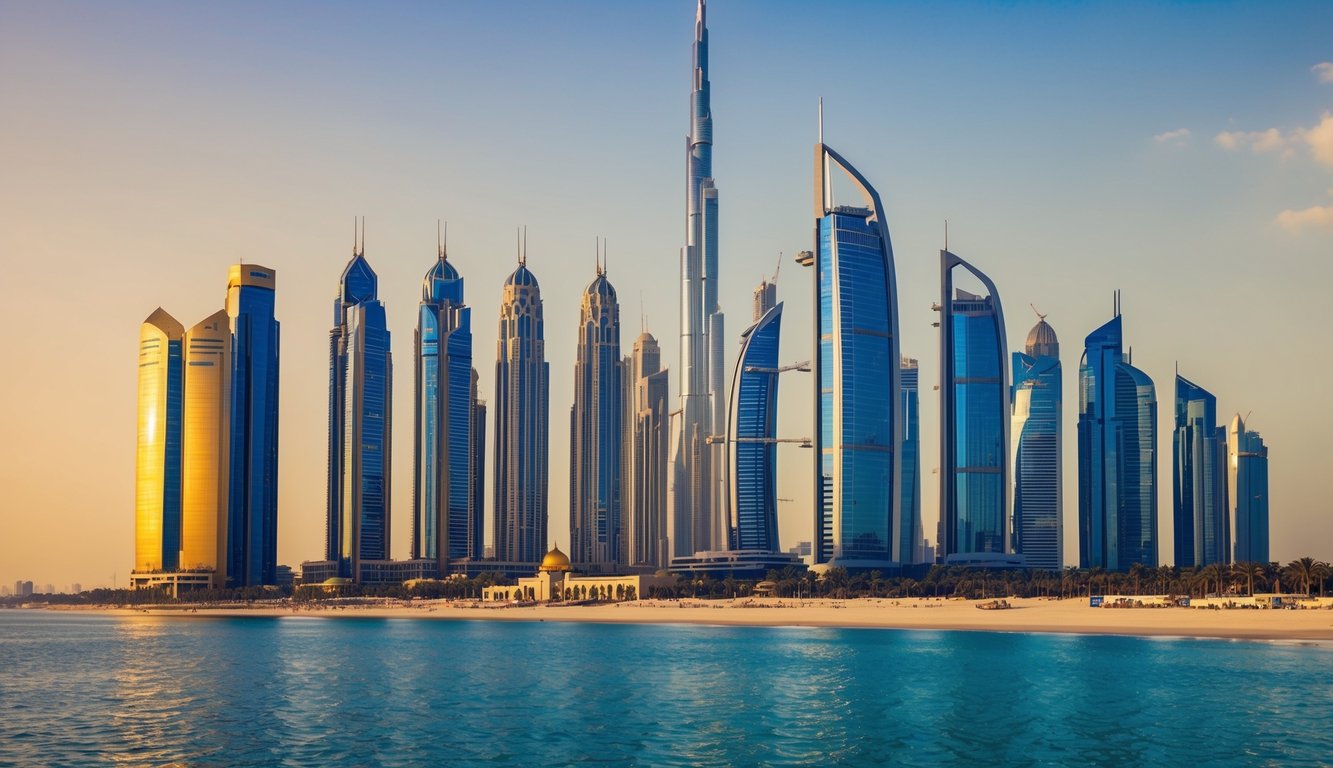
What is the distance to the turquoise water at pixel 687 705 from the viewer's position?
61844 mm

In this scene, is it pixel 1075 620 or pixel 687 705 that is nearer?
pixel 687 705

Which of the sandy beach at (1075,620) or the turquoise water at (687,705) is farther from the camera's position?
the sandy beach at (1075,620)

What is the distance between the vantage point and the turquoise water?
203 ft

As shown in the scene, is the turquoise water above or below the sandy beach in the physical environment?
above

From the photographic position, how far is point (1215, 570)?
189750 millimetres

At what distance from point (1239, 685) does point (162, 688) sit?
232 feet

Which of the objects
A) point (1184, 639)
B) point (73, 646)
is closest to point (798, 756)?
point (1184, 639)

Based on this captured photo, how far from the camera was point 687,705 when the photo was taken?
79250 millimetres

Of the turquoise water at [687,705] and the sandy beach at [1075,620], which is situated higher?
the turquoise water at [687,705]

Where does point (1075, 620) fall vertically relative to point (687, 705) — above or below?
below

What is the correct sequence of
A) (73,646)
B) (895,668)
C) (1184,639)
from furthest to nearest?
(73,646) → (1184,639) → (895,668)

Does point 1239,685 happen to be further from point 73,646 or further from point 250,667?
point 73,646

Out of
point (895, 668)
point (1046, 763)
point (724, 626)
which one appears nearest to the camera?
point (1046, 763)

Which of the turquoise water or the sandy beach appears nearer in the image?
the turquoise water
